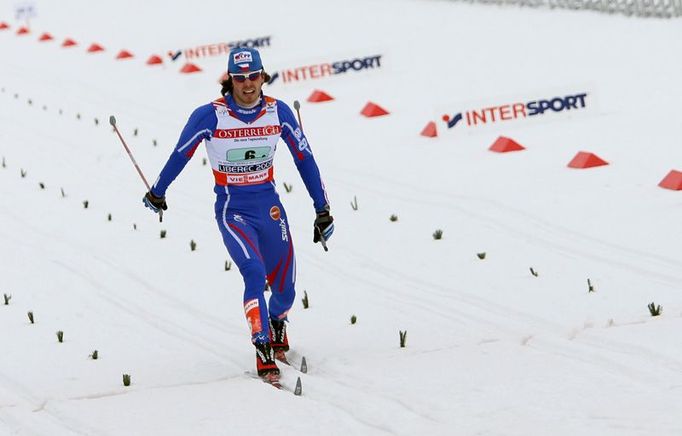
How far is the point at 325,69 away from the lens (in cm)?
2028

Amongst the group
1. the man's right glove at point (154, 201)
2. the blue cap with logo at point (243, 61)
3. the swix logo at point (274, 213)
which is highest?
the blue cap with logo at point (243, 61)

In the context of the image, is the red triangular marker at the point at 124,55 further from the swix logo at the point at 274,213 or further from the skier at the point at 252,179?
the swix logo at the point at 274,213

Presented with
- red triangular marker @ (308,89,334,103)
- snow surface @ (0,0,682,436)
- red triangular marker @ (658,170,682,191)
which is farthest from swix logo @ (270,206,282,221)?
red triangular marker @ (308,89,334,103)

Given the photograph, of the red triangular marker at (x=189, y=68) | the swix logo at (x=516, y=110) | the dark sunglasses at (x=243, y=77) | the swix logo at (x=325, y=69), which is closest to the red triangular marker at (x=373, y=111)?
the swix logo at (x=516, y=110)

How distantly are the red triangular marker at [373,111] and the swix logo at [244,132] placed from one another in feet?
29.3

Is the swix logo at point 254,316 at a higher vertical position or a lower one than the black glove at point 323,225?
lower

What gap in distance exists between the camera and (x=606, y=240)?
37.2 feet

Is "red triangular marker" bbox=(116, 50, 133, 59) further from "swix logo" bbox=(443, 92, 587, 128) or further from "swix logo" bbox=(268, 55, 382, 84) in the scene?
"swix logo" bbox=(443, 92, 587, 128)

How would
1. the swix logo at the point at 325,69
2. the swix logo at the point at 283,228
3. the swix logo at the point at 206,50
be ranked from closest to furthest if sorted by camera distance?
the swix logo at the point at 283,228 < the swix logo at the point at 325,69 < the swix logo at the point at 206,50

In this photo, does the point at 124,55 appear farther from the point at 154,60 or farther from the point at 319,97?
the point at 319,97

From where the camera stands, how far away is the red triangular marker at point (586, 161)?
45.1ft

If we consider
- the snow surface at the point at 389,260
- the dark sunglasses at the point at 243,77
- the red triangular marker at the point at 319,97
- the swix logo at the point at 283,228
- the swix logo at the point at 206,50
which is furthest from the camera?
the swix logo at the point at 206,50

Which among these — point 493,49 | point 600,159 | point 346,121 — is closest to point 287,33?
point 493,49

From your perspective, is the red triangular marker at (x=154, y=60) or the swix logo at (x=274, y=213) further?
the red triangular marker at (x=154, y=60)
